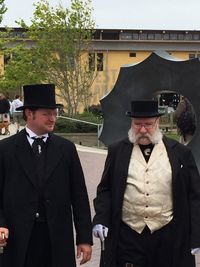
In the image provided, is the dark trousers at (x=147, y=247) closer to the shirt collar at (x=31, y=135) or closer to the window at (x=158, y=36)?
the shirt collar at (x=31, y=135)

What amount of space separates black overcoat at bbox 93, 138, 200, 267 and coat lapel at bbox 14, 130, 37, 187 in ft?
2.04

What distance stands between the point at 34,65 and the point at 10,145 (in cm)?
3022

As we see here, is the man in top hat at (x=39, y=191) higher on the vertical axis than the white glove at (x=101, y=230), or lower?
Answer: higher

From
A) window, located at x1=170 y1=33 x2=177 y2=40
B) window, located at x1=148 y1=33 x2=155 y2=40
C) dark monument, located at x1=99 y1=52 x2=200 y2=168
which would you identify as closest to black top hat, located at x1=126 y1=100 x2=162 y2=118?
dark monument, located at x1=99 y1=52 x2=200 y2=168

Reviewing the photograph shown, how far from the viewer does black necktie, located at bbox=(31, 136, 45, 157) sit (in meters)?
4.09

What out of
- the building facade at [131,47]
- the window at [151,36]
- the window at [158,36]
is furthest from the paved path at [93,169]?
the window at [158,36]

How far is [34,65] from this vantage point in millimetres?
33906

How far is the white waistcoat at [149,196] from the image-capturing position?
13.8 feet

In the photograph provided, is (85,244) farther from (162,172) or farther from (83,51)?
(83,51)

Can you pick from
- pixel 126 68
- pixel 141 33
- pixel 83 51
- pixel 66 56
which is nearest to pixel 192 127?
pixel 126 68

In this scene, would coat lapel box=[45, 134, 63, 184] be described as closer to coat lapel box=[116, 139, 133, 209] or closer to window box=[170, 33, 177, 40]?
coat lapel box=[116, 139, 133, 209]

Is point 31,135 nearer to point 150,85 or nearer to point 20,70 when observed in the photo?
point 150,85

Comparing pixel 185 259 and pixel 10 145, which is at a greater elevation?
pixel 10 145

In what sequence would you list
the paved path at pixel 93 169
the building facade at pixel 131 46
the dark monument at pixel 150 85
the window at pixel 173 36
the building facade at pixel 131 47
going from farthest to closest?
the window at pixel 173 36
the building facade at pixel 131 47
the building facade at pixel 131 46
the dark monument at pixel 150 85
the paved path at pixel 93 169
